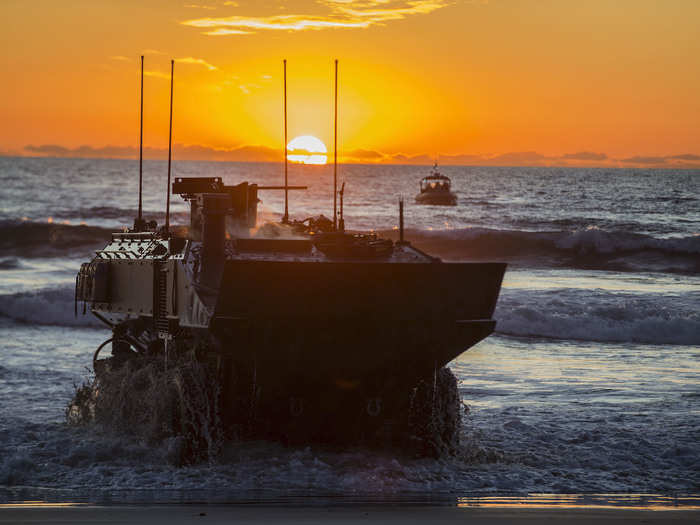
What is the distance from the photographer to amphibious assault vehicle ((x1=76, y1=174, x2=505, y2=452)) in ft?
35.6

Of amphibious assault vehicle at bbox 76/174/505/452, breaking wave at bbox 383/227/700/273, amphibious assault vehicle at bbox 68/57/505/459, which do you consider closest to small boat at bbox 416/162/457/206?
breaking wave at bbox 383/227/700/273

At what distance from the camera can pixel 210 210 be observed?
11.5 m

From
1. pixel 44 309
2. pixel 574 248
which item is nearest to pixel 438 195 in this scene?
pixel 574 248

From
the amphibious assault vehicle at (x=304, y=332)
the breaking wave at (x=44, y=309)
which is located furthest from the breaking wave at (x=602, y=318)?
the amphibious assault vehicle at (x=304, y=332)

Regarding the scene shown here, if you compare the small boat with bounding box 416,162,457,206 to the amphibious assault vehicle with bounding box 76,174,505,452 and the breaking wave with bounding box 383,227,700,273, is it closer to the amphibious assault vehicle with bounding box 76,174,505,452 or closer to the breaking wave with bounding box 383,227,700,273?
the breaking wave with bounding box 383,227,700,273

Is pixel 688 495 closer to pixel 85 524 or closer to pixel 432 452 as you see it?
pixel 432 452

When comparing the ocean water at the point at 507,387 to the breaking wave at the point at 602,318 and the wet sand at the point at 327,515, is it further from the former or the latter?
the wet sand at the point at 327,515

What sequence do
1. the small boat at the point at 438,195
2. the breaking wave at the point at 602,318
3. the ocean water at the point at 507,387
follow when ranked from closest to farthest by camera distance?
the ocean water at the point at 507,387, the breaking wave at the point at 602,318, the small boat at the point at 438,195

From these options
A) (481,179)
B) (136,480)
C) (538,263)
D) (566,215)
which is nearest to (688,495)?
(136,480)

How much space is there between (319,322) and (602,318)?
61.3 feet

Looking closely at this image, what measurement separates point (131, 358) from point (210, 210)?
4.36m

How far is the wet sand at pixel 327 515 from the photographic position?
9.38 m

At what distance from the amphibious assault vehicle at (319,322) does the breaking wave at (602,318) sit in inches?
598

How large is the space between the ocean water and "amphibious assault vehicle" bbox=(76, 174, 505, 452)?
0.52 metres
